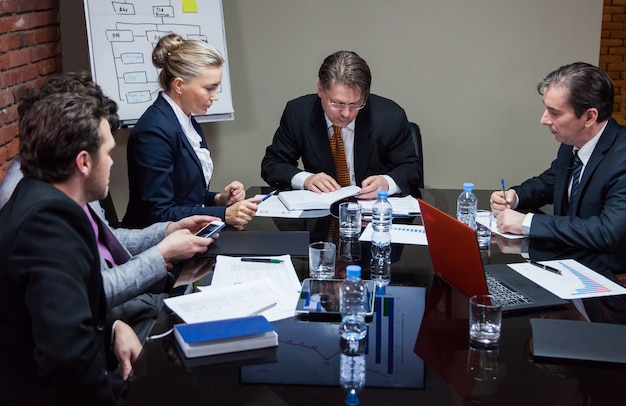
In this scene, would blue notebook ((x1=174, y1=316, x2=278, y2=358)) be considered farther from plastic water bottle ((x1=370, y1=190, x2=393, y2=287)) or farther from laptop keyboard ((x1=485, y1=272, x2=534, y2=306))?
laptop keyboard ((x1=485, y1=272, x2=534, y2=306))

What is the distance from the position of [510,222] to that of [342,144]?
0.99 metres

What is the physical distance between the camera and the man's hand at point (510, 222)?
Result: 2.21 metres

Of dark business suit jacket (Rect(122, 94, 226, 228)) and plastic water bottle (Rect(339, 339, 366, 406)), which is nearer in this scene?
plastic water bottle (Rect(339, 339, 366, 406))

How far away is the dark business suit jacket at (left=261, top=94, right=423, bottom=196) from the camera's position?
9.82 ft

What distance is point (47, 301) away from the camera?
4.17 ft

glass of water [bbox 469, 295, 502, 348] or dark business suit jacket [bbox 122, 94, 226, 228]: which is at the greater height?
dark business suit jacket [bbox 122, 94, 226, 228]

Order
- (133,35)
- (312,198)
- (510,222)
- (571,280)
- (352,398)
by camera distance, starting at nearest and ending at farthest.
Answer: (352,398), (571,280), (510,222), (312,198), (133,35)

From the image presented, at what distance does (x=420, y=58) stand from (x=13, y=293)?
119 inches

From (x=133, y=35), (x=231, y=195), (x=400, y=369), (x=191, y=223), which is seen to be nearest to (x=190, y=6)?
(x=133, y=35)

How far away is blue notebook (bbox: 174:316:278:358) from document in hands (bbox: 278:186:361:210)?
1153mm

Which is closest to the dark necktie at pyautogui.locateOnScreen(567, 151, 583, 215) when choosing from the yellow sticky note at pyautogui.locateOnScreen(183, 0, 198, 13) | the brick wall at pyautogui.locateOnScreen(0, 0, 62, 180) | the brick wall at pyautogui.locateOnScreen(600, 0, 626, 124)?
the brick wall at pyautogui.locateOnScreen(0, 0, 62, 180)

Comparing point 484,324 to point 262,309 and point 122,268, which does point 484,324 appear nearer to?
point 262,309

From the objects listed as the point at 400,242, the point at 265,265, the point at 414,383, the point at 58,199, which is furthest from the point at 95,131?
the point at 400,242


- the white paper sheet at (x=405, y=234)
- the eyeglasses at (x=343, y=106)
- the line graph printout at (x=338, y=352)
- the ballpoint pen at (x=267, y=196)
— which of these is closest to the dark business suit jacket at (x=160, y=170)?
the ballpoint pen at (x=267, y=196)
